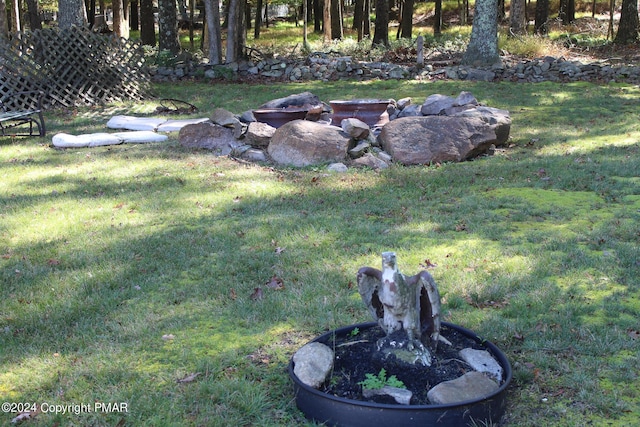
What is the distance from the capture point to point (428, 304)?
3.42 meters

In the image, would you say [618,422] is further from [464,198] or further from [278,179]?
[278,179]

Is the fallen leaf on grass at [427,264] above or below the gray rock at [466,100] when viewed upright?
below

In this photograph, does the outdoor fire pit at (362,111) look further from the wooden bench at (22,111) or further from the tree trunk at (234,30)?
the tree trunk at (234,30)

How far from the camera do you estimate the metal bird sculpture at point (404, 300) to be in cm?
326

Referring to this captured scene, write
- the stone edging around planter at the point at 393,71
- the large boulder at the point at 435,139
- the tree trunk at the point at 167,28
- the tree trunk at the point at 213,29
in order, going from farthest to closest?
the tree trunk at the point at 167,28 < the tree trunk at the point at 213,29 < the stone edging around planter at the point at 393,71 < the large boulder at the point at 435,139

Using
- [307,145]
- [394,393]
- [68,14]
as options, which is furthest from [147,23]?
[394,393]

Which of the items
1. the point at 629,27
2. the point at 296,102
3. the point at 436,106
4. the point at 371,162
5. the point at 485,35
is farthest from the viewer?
the point at 629,27

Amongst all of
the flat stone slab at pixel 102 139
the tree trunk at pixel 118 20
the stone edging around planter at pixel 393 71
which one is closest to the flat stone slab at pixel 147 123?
the flat stone slab at pixel 102 139

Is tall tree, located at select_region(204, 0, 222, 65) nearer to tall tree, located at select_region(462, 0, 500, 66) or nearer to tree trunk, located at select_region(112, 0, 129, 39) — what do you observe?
tall tree, located at select_region(462, 0, 500, 66)

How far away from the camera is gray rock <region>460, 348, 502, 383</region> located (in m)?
3.29

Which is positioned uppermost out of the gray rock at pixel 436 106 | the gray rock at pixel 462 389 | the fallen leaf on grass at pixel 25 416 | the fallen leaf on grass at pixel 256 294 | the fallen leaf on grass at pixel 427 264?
the gray rock at pixel 436 106

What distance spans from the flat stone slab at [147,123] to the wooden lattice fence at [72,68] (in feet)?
7.29

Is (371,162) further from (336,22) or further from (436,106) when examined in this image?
(336,22)

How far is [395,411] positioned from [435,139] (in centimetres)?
607
